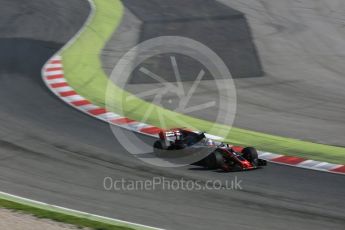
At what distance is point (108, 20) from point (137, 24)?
1.24 meters

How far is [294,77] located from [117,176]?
9.07m

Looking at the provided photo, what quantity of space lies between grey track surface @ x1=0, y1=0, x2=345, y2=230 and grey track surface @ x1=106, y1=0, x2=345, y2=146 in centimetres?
287

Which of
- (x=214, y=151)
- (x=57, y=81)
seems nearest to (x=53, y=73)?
(x=57, y=81)

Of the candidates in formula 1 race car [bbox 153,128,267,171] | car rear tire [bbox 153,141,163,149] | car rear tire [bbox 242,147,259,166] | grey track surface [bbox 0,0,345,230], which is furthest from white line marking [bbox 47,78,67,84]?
car rear tire [bbox 242,147,259,166]

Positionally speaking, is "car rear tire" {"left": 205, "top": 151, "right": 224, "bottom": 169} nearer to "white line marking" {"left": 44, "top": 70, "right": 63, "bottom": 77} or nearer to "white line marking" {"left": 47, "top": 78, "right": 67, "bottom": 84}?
"white line marking" {"left": 47, "top": 78, "right": 67, "bottom": 84}

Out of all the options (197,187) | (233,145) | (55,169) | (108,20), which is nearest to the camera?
(197,187)

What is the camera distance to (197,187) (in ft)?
43.0

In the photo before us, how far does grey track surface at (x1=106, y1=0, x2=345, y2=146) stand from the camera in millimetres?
17438

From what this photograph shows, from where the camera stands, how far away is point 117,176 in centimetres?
1360

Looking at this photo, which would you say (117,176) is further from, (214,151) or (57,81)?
(57,81)

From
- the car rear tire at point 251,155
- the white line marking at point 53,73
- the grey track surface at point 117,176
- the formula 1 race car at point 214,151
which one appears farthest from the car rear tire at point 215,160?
the white line marking at point 53,73

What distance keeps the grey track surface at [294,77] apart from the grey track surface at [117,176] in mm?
2871

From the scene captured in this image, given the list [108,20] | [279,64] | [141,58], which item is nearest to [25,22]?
[108,20]

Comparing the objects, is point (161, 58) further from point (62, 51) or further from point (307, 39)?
point (307, 39)
